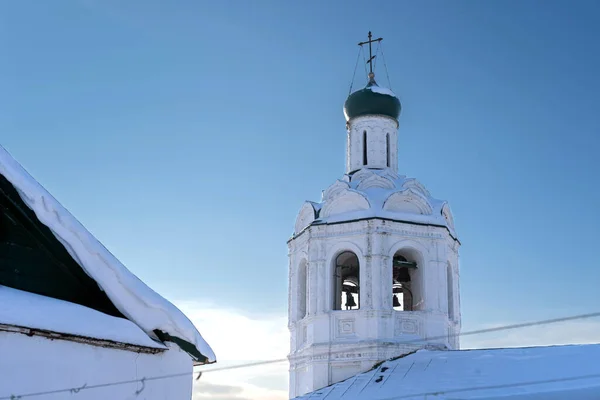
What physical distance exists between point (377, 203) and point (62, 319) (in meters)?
12.3

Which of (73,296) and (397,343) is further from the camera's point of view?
(397,343)

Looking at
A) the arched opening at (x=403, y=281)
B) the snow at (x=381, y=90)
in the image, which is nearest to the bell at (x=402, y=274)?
the arched opening at (x=403, y=281)

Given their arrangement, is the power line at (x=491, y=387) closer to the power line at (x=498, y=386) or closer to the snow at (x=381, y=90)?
the power line at (x=498, y=386)

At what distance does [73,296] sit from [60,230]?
368mm

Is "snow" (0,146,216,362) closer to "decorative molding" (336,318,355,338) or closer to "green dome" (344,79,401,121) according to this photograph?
"decorative molding" (336,318,355,338)

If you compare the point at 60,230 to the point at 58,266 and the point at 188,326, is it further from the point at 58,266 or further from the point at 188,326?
the point at 188,326

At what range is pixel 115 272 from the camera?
154 inches

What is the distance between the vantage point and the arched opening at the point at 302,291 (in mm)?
16266

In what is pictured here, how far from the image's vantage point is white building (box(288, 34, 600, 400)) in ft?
48.7

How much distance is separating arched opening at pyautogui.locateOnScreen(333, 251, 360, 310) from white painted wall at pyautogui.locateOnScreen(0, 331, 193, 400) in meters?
11.4

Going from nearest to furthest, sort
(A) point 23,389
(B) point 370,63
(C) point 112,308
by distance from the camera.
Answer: (A) point 23,389 → (C) point 112,308 → (B) point 370,63

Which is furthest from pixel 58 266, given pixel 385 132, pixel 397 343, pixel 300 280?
pixel 385 132

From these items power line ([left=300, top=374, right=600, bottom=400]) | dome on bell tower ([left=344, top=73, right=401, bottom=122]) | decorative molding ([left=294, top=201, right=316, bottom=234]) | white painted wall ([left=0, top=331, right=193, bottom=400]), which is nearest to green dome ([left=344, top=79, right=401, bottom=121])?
dome on bell tower ([left=344, top=73, right=401, bottom=122])

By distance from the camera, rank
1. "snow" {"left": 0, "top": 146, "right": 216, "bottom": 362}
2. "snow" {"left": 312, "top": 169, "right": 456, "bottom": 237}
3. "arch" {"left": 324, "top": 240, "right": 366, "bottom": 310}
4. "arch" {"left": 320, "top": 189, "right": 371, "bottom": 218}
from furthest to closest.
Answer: "arch" {"left": 320, "top": 189, "right": 371, "bottom": 218} → "snow" {"left": 312, "top": 169, "right": 456, "bottom": 237} → "arch" {"left": 324, "top": 240, "right": 366, "bottom": 310} → "snow" {"left": 0, "top": 146, "right": 216, "bottom": 362}
